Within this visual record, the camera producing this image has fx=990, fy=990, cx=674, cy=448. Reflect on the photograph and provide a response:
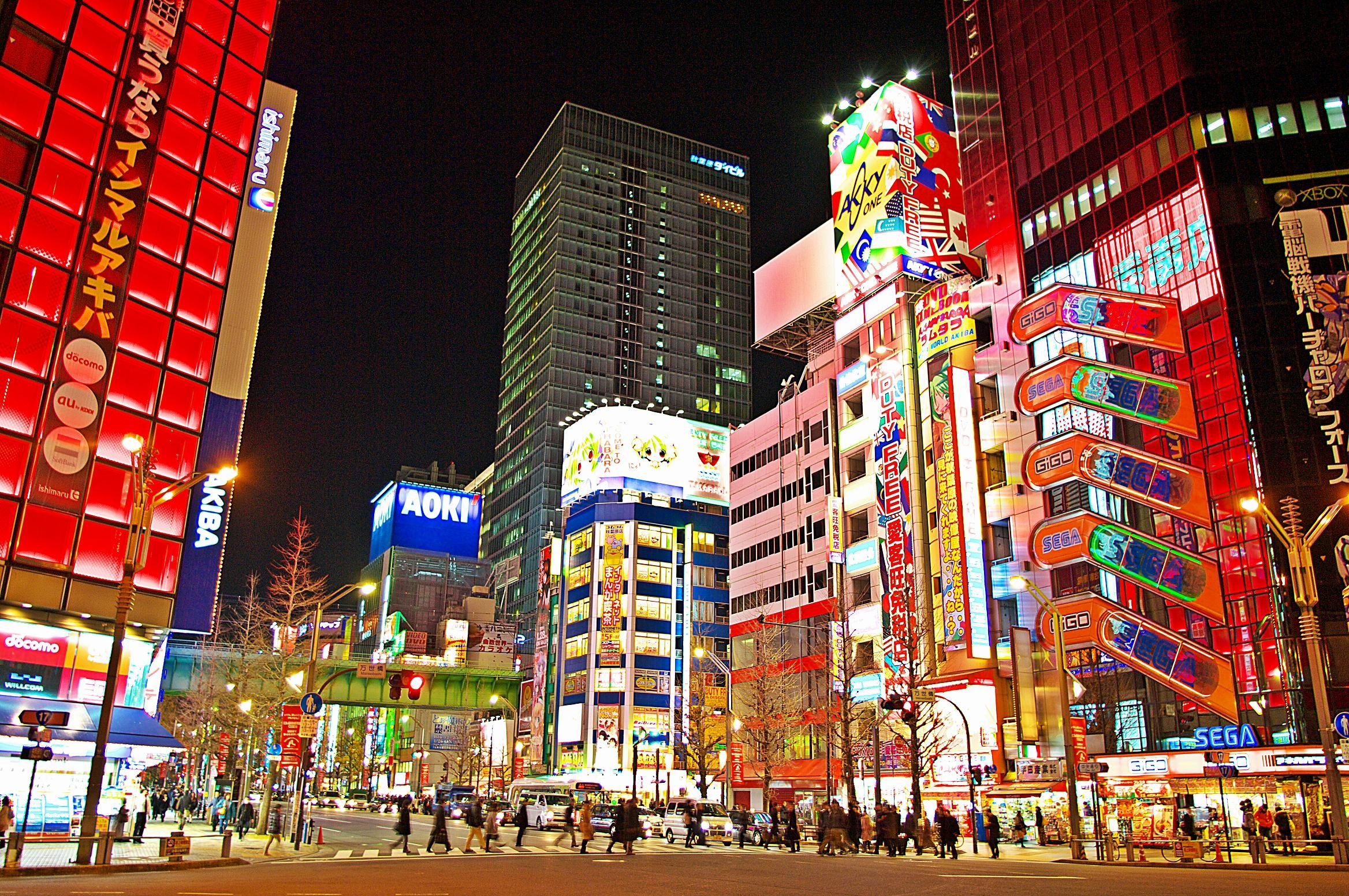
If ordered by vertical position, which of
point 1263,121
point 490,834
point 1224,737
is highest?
point 1263,121

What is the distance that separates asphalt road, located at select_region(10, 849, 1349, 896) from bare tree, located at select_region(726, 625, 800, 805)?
3914cm

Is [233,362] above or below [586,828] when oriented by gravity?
above

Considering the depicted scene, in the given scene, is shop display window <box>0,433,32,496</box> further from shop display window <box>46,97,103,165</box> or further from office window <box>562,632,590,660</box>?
office window <box>562,632,590,660</box>

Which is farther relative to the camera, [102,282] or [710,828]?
[710,828]

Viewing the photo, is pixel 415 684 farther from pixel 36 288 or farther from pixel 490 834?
pixel 36 288

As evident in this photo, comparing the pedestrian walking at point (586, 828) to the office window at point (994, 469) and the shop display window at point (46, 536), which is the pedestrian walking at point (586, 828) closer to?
the shop display window at point (46, 536)

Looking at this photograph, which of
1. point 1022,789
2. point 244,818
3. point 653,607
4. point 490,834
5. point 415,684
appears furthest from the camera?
point 653,607

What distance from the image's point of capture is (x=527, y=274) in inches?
7544

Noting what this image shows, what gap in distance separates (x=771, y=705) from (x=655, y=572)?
1477 inches

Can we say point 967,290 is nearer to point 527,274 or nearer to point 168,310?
point 168,310

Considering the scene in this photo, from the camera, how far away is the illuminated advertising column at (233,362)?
47.4 meters

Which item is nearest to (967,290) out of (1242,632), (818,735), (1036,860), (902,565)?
(902,565)

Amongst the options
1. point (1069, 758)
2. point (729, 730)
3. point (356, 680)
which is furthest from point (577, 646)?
point (1069, 758)

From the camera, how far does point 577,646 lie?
10781 centimetres
